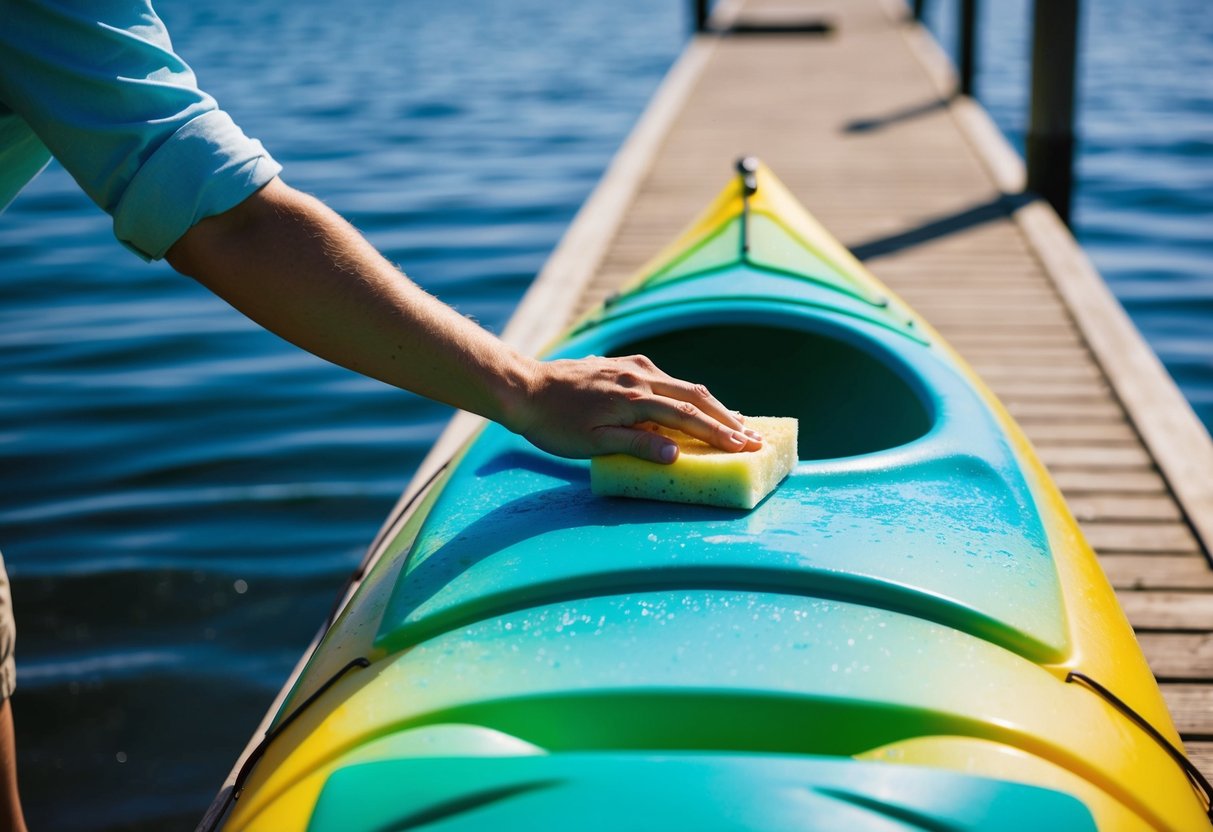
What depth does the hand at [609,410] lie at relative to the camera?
141 cm

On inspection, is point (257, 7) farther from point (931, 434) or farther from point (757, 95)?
point (931, 434)

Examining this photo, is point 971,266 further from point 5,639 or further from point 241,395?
point 5,639

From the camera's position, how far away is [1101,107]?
977cm

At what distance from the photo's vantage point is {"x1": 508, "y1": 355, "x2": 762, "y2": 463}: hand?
1412mm

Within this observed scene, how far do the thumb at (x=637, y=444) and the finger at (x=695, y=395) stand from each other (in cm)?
5

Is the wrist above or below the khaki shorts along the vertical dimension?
above

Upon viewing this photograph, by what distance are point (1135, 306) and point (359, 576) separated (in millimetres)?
4375

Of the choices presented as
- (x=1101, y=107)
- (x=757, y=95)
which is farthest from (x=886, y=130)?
(x=1101, y=107)

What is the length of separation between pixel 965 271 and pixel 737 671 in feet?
11.5

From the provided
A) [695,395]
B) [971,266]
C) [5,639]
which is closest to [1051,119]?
[971,266]

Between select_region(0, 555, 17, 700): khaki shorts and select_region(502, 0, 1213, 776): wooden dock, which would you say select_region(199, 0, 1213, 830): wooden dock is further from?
select_region(0, 555, 17, 700): khaki shorts

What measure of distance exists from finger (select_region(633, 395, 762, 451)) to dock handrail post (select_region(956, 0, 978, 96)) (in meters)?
7.16

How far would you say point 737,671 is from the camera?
3.99 ft

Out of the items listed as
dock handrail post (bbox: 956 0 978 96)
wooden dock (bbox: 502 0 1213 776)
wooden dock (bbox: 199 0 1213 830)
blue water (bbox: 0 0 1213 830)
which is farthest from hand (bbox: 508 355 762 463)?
dock handrail post (bbox: 956 0 978 96)
